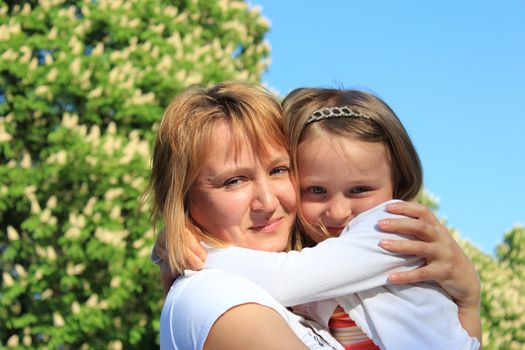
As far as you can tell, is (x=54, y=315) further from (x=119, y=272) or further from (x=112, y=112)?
(x=112, y=112)

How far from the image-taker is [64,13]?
10398mm

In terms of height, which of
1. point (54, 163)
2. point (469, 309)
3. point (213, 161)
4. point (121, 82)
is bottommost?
point (54, 163)

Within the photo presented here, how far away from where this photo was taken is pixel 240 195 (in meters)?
2.85

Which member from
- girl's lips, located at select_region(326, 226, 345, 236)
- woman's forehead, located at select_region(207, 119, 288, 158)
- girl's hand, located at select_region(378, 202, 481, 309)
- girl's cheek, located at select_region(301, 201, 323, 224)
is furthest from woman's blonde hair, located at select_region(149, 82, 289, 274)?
girl's hand, located at select_region(378, 202, 481, 309)

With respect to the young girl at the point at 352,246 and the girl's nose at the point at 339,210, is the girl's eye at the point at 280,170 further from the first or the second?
the girl's nose at the point at 339,210

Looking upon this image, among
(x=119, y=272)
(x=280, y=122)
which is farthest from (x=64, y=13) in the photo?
(x=280, y=122)

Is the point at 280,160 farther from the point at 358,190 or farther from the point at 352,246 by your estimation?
the point at 352,246

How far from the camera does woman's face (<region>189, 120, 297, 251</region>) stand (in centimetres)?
283

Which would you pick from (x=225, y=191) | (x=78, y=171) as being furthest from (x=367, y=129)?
(x=78, y=171)

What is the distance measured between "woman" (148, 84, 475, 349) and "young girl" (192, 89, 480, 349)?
0.28 ft

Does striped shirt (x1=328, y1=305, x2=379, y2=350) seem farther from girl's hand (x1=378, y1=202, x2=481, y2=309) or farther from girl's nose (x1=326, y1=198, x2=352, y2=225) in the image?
girl's nose (x1=326, y1=198, x2=352, y2=225)

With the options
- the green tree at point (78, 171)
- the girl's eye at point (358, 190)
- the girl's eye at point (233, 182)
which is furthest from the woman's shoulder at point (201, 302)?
the green tree at point (78, 171)

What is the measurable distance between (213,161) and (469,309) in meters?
1.19

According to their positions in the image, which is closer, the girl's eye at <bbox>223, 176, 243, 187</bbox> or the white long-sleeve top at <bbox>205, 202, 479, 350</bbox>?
the white long-sleeve top at <bbox>205, 202, 479, 350</bbox>
